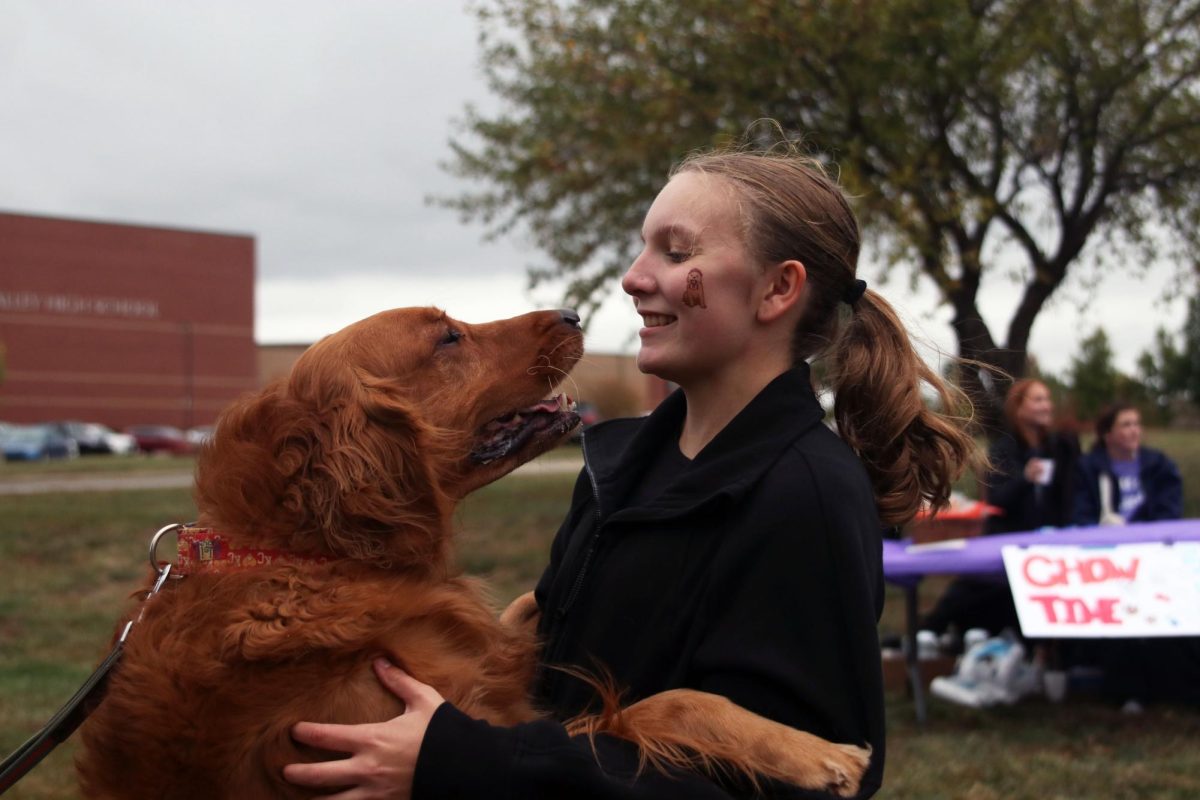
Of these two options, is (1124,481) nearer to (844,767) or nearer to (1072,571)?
(1072,571)

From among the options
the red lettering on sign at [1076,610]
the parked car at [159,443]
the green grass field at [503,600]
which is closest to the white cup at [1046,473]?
the green grass field at [503,600]

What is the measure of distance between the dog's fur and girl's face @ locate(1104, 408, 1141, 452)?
6.61 metres

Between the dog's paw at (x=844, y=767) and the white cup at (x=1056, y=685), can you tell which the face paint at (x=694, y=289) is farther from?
the white cup at (x=1056, y=685)

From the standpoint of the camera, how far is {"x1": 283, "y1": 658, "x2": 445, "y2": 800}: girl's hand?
1.97 metres

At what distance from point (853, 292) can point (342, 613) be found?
1.23 metres

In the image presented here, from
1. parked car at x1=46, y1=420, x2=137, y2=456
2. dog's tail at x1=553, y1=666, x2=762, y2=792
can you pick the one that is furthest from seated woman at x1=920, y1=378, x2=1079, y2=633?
parked car at x1=46, y1=420, x2=137, y2=456

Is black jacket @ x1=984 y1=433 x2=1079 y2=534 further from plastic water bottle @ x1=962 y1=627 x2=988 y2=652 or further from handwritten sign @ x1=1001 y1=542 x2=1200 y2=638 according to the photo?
handwritten sign @ x1=1001 y1=542 x2=1200 y2=638

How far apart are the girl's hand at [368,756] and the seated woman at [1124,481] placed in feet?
23.4

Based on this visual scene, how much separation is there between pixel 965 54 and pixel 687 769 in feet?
37.6

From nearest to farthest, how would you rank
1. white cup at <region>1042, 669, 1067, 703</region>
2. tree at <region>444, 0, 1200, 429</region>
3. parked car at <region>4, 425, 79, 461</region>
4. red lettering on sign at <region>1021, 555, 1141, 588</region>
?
red lettering on sign at <region>1021, 555, 1141, 588</region>, white cup at <region>1042, 669, 1067, 703</region>, tree at <region>444, 0, 1200, 429</region>, parked car at <region>4, 425, 79, 461</region>

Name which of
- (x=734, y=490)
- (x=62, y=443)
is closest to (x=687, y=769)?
(x=734, y=490)

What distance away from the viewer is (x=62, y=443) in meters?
43.2

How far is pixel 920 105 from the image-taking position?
12812 millimetres

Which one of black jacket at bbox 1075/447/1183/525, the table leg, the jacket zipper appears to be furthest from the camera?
black jacket at bbox 1075/447/1183/525
